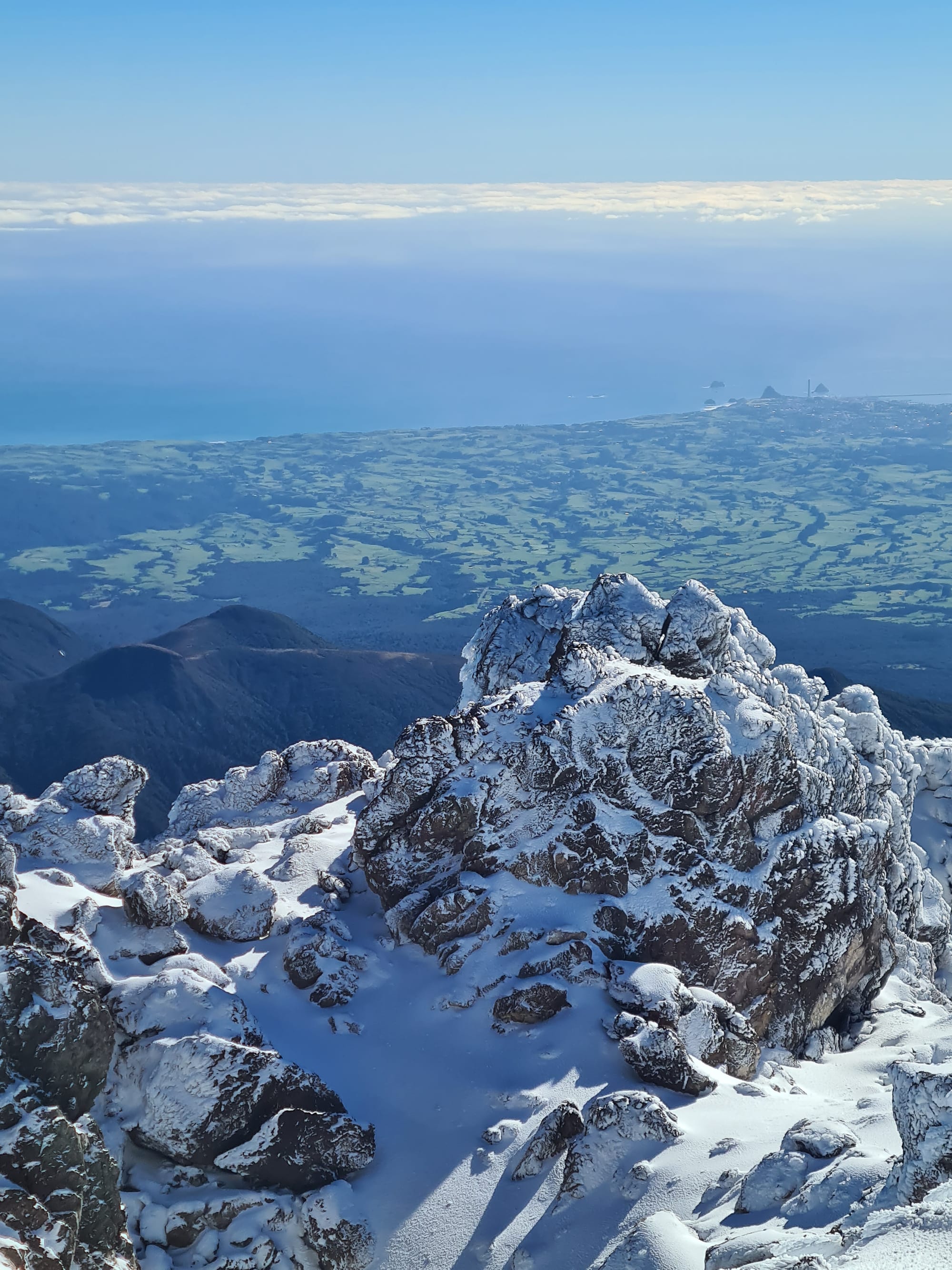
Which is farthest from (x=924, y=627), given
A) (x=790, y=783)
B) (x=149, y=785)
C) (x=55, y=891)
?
(x=55, y=891)

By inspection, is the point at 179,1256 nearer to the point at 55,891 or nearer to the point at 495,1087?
the point at 495,1087

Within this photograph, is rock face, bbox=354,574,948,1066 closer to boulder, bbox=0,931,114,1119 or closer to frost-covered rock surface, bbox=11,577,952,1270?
frost-covered rock surface, bbox=11,577,952,1270

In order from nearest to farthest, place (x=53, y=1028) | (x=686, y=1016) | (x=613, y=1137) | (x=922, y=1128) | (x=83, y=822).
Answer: (x=922, y=1128) < (x=53, y=1028) < (x=613, y=1137) < (x=686, y=1016) < (x=83, y=822)

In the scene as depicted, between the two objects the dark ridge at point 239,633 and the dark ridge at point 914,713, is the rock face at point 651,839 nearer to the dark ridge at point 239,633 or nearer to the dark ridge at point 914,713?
the dark ridge at point 914,713

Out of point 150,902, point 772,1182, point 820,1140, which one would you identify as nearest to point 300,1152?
point 150,902


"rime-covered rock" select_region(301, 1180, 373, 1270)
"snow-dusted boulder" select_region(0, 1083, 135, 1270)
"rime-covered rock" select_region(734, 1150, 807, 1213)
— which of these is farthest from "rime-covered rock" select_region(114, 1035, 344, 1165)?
"rime-covered rock" select_region(734, 1150, 807, 1213)

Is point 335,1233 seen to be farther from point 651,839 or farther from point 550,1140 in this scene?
point 651,839
